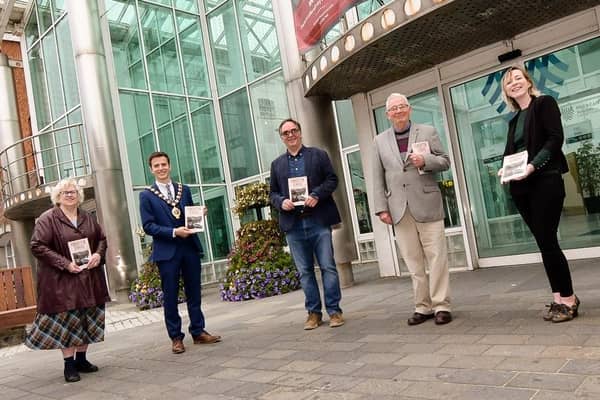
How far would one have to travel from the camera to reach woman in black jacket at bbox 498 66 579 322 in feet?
11.2

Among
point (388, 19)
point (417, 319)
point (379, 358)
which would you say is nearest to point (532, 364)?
point (379, 358)

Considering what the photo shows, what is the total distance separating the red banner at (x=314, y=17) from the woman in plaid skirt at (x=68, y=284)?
3590 mm

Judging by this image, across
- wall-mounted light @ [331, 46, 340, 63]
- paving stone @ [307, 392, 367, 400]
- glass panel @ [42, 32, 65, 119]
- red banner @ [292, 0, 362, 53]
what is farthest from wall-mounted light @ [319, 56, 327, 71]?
glass panel @ [42, 32, 65, 119]

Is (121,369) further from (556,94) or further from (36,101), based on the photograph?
(36,101)

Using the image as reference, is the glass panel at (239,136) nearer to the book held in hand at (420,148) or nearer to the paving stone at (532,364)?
the book held in hand at (420,148)

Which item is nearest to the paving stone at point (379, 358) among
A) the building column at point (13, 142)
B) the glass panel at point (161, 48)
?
the glass panel at point (161, 48)

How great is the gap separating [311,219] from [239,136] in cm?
965

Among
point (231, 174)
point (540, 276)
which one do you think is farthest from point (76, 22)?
point (540, 276)

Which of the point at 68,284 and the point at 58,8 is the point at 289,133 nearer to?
the point at 68,284

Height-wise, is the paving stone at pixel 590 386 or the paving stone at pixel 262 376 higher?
the paving stone at pixel 590 386

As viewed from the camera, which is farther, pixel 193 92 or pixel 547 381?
pixel 193 92

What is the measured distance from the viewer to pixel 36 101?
51.4 ft

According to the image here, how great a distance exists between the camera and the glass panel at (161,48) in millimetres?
13578

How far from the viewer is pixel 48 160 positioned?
580 inches
